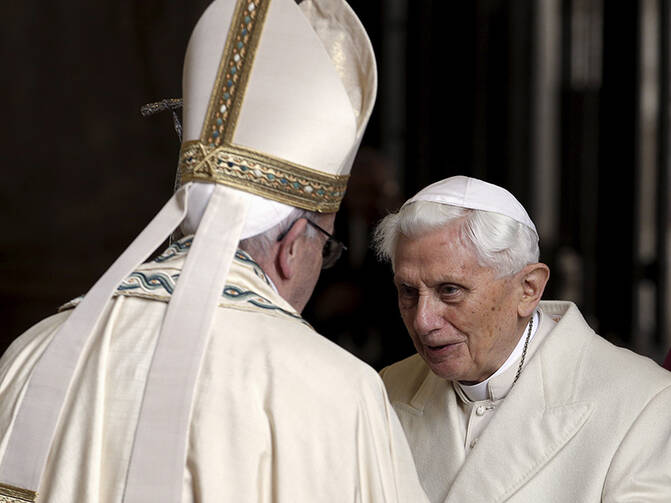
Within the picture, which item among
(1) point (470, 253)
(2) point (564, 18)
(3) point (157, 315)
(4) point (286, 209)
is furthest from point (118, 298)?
(2) point (564, 18)

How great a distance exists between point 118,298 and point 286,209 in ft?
1.40

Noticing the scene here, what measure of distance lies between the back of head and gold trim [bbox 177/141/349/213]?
512 millimetres

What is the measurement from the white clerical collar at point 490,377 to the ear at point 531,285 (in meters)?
0.11

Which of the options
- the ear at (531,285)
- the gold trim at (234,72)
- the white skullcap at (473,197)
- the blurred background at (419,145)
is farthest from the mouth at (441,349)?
the blurred background at (419,145)

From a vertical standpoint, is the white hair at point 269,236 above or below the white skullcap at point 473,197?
below

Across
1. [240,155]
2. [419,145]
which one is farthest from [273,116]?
[419,145]

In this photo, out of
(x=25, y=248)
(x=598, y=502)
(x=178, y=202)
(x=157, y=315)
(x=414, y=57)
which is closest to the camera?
(x=157, y=315)

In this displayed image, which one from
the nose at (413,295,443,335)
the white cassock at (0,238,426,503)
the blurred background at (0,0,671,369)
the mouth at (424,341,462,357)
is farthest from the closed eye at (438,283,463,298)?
the blurred background at (0,0,671,369)

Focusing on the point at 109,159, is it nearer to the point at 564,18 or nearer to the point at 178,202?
the point at 564,18

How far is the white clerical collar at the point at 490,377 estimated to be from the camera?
297 centimetres

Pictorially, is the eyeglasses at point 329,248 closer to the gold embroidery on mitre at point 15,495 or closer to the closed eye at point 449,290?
the closed eye at point 449,290

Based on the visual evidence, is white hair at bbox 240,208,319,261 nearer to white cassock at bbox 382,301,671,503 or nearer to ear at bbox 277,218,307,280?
ear at bbox 277,218,307,280

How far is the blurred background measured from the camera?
752cm

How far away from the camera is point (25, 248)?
27.1 ft
